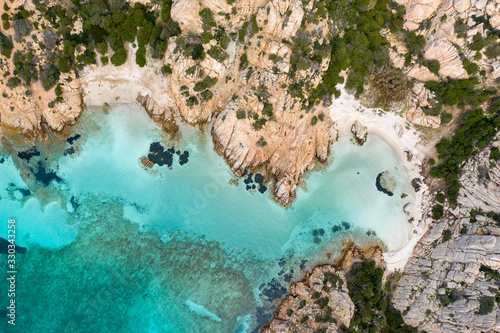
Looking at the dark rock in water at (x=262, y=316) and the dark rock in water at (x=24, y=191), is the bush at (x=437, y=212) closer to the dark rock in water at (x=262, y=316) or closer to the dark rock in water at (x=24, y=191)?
the dark rock in water at (x=262, y=316)

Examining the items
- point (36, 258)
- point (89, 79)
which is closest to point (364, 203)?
point (89, 79)

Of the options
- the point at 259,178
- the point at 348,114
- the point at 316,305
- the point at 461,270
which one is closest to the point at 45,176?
the point at 259,178

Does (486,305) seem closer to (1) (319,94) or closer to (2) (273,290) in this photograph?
(2) (273,290)

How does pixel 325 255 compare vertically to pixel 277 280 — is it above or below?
above

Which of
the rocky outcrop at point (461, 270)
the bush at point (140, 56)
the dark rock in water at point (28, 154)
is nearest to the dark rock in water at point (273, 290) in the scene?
the rocky outcrop at point (461, 270)

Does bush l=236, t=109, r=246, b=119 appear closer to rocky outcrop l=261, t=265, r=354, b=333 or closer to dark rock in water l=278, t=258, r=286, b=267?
dark rock in water l=278, t=258, r=286, b=267

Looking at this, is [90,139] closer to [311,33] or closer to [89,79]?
[89,79]
